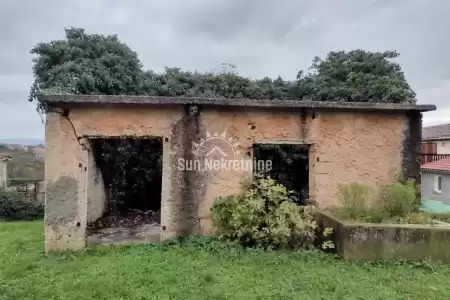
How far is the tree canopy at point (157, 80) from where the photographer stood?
1323 cm

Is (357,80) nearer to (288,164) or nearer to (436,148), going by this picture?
(288,164)

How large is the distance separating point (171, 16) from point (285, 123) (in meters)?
6.02

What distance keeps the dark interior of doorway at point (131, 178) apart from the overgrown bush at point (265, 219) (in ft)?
10.4

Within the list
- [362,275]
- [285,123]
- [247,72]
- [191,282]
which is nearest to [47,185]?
[191,282]

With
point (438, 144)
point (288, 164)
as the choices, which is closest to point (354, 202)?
point (288, 164)

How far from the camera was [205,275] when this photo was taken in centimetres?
527

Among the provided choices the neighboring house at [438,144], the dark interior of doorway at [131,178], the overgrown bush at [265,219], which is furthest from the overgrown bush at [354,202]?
the neighboring house at [438,144]

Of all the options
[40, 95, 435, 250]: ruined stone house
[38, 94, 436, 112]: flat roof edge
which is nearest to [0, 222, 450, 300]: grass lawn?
[40, 95, 435, 250]: ruined stone house

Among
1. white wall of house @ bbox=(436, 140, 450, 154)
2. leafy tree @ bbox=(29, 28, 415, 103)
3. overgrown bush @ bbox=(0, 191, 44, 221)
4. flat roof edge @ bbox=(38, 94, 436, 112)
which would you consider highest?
leafy tree @ bbox=(29, 28, 415, 103)

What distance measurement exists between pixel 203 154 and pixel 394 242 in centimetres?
372

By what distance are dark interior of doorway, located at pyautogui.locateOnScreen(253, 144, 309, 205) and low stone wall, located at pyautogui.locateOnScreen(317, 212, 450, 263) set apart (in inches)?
176

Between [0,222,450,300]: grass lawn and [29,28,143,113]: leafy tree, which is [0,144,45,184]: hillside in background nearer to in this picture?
[29,28,143,113]: leafy tree

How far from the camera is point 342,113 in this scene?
7.32 metres

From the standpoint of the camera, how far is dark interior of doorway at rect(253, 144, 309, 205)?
10695mm
